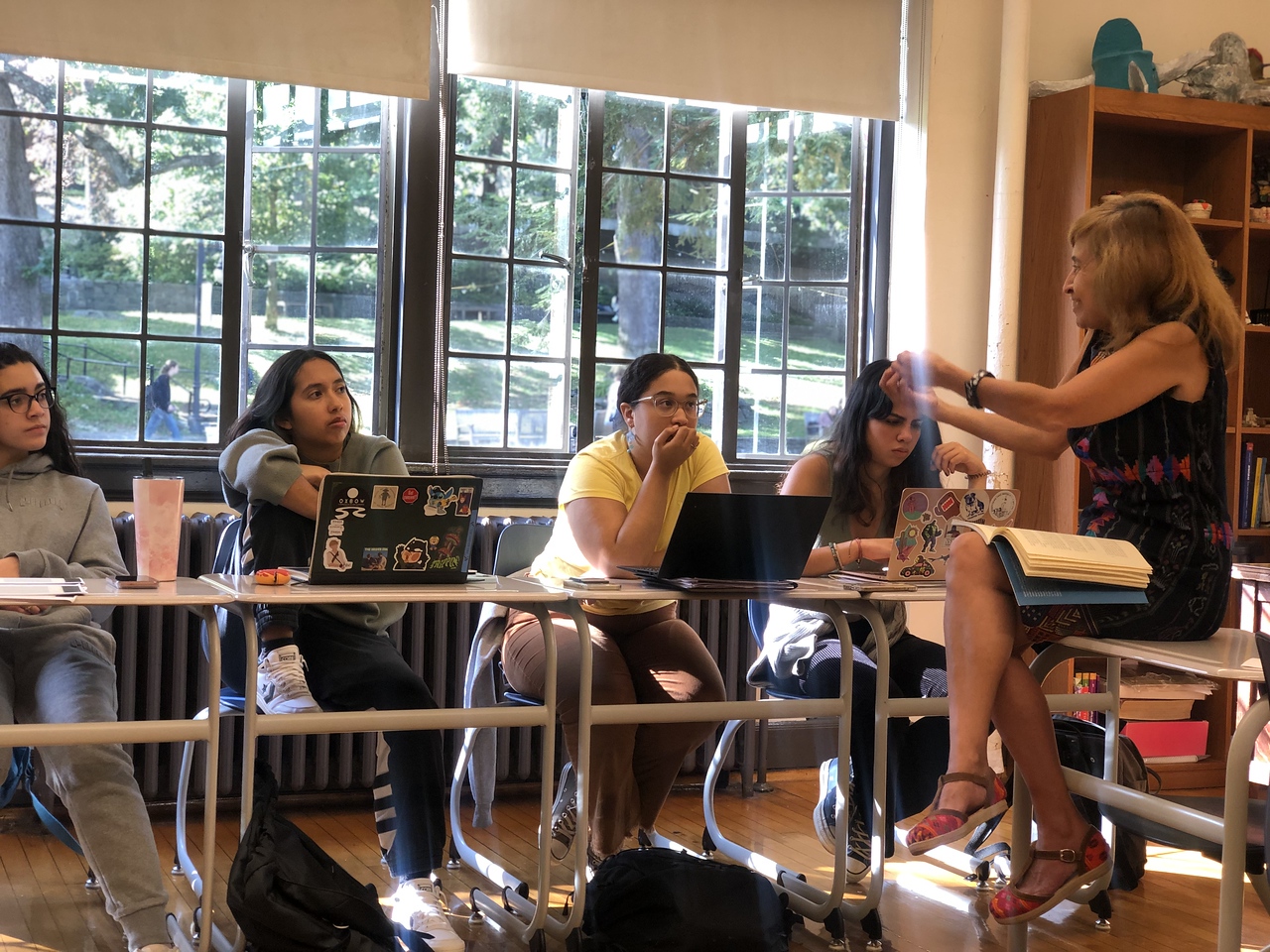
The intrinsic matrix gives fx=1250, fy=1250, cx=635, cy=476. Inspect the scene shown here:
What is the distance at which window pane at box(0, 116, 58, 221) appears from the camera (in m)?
3.30

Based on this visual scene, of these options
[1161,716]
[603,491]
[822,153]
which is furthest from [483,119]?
[1161,716]

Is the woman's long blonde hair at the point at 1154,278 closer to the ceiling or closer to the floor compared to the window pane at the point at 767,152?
closer to the floor

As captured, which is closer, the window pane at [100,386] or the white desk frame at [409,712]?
the white desk frame at [409,712]

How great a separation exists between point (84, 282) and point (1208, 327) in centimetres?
279

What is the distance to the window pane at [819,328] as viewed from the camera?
4.14 m

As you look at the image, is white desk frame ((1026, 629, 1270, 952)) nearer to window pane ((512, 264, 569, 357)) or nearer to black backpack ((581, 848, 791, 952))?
black backpack ((581, 848, 791, 952))

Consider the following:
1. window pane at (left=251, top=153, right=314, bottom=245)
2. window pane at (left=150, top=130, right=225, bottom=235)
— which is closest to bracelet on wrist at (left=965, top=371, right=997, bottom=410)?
window pane at (left=251, top=153, right=314, bottom=245)

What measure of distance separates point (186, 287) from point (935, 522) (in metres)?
2.19

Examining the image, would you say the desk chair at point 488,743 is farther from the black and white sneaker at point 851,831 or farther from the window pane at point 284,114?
the window pane at point 284,114

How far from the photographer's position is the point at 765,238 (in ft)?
13.5

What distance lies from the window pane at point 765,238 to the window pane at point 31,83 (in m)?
2.07

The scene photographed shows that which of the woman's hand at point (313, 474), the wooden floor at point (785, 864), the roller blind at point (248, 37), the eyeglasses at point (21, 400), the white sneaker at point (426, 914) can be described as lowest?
the wooden floor at point (785, 864)

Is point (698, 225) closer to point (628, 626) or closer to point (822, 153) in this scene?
point (822, 153)

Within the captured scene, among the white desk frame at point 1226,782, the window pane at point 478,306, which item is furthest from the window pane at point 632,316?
the white desk frame at point 1226,782
